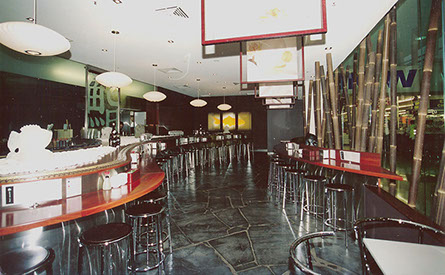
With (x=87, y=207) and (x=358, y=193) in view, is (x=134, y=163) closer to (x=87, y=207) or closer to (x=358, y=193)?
(x=87, y=207)

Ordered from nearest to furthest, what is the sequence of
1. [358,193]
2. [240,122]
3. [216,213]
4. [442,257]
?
[442,257], [358,193], [216,213], [240,122]

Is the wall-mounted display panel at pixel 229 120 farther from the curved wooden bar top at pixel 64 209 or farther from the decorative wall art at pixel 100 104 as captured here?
the curved wooden bar top at pixel 64 209

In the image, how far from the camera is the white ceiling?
3.71 meters

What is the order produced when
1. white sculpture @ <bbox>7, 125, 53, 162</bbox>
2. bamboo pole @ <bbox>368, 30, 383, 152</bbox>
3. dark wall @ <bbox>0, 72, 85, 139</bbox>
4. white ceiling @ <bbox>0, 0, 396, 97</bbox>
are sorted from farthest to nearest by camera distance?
dark wall @ <bbox>0, 72, 85, 139</bbox>
white ceiling @ <bbox>0, 0, 396, 97</bbox>
bamboo pole @ <bbox>368, 30, 383, 152</bbox>
white sculpture @ <bbox>7, 125, 53, 162</bbox>

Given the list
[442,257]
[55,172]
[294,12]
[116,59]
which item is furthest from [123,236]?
[116,59]

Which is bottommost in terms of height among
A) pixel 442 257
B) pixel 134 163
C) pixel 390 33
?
pixel 442 257

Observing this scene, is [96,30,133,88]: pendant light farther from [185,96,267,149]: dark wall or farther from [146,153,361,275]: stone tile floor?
[185,96,267,149]: dark wall

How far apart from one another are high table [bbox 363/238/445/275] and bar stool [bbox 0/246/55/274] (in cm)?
193

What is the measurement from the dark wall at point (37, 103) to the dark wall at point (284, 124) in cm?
Result: 1012

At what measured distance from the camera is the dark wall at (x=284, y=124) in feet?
45.3

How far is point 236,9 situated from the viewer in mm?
1912

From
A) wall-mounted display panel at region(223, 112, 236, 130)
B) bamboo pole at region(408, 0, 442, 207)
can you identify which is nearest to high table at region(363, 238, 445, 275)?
bamboo pole at region(408, 0, 442, 207)

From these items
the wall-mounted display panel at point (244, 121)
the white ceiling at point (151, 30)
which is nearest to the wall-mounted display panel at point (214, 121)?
the wall-mounted display panel at point (244, 121)

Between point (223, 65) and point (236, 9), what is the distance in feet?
18.3
